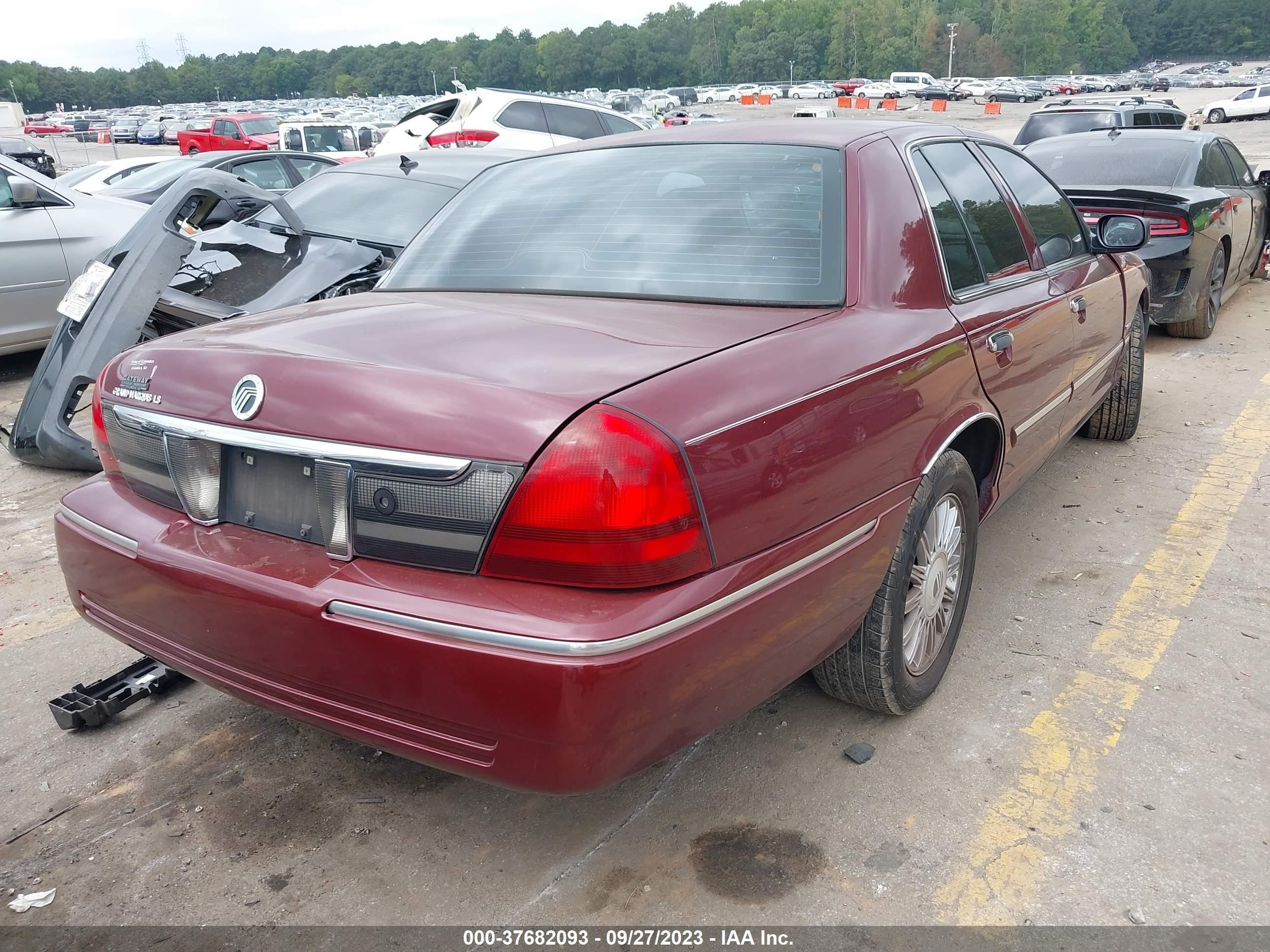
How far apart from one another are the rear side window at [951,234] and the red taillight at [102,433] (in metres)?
2.27

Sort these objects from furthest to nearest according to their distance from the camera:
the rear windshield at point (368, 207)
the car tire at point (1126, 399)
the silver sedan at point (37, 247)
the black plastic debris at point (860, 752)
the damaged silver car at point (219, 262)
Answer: the silver sedan at point (37, 247), the rear windshield at point (368, 207), the damaged silver car at point (219, 262), the car tire at point (1126, 399), the black plastic debris at point (860, 752)

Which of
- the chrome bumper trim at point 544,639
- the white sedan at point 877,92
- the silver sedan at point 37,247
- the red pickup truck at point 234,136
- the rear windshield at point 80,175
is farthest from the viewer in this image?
the white sedan at point 877,92

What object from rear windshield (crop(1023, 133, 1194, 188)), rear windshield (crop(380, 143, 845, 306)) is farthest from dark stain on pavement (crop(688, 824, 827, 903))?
rear windshield (crop(1023, 133, 1194, 188))

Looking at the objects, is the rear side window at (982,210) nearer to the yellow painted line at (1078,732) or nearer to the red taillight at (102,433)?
the yellow painted line at (1078,732)

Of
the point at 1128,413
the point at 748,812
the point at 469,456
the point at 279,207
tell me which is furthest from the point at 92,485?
the point at 1128,413

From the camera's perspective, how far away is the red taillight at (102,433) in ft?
8.46

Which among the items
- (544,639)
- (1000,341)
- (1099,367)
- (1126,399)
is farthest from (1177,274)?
(544,639)

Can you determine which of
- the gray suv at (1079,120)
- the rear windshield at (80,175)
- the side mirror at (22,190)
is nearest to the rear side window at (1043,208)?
the side mirror at (22,190)

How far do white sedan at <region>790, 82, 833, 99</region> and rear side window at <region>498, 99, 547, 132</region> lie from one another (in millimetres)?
69303

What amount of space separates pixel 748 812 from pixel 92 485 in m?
1.89

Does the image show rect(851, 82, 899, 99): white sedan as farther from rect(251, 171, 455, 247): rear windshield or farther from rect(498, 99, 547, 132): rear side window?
rect(251, 171, 455, 247): rear windshield

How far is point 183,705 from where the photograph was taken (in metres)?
3.06

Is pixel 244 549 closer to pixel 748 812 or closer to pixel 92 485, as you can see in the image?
pixel 92 485

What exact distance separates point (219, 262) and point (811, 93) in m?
84.0
